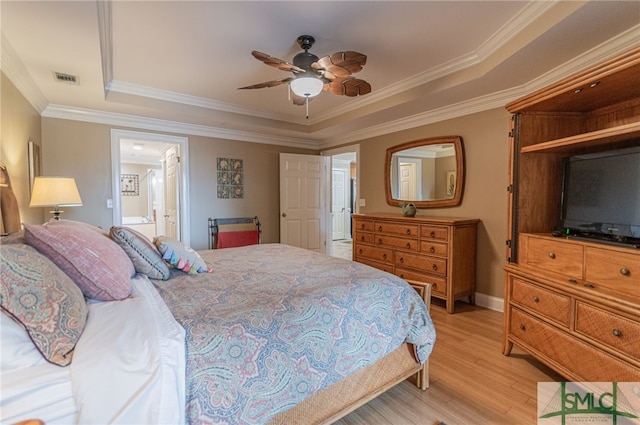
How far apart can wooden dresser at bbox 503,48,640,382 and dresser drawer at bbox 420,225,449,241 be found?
93 centimetres

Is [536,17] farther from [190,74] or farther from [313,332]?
[190,74]

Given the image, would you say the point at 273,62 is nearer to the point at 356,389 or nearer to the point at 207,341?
the point at 207,341

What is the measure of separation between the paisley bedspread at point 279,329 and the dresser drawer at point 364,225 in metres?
2.09

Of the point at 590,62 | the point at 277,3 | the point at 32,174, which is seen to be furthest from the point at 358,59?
the point at 32,174

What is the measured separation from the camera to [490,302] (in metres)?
3.30

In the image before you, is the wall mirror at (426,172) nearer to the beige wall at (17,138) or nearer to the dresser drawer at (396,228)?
the dresser drawer at (396,228)

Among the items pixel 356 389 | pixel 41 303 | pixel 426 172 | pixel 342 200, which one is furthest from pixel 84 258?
pixel 342 200

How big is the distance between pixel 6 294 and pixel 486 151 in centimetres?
381

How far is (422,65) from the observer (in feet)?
9.25

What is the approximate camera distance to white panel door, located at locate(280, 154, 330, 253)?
514cm

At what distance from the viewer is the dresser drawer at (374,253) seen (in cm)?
380

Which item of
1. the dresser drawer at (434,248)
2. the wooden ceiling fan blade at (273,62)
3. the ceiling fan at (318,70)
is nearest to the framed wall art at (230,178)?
the ceiling fan at (318,70)

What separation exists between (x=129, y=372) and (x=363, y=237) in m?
3.47

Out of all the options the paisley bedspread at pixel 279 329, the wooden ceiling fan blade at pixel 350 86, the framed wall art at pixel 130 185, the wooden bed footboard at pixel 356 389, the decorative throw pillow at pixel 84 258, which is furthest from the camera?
the framed wall art at pixel 130 185
